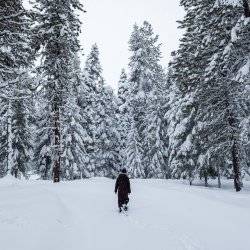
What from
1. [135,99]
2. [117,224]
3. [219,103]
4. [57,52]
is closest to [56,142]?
[57,52]

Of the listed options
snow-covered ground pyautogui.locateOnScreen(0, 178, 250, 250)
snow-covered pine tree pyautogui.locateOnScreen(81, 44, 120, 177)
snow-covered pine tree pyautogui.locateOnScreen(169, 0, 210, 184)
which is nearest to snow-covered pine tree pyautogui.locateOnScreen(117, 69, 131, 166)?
snow-covered pine tree pyautogui.locateOnScreen(81, 44, 120, 177)

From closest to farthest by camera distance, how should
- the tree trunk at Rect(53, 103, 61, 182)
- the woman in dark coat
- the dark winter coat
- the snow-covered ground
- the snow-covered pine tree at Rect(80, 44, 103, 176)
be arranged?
1. the snow-covered ground
2. the woman in dark coat
3. the dark winter coat
4. the tree trunk at Rect(53, 103, 61, 182)
5. the snow-covered pine tree at Rect(80, 44, 103, 176)

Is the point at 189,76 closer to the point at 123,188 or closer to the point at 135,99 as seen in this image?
the point at 123,188

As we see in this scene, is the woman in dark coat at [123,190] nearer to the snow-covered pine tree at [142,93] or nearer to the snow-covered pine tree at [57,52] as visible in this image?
the snow-covered pine tree at [57,52]

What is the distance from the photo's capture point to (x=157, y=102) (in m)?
47.4

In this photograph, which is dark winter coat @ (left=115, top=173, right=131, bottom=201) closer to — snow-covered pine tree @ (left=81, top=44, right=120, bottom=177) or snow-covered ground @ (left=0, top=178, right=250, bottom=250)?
snow-covered ground @ (left=0, top=178, right=250, bottom=250)

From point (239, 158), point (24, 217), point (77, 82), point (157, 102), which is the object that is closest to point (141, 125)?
point (157, 102)

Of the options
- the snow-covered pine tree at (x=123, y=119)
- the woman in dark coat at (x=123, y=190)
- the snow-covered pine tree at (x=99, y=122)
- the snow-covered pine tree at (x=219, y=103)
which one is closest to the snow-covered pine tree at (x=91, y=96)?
the snow-covered pine tree at (x=99, y=122)

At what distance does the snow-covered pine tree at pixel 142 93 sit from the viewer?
46.8 metres

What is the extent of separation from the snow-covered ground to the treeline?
4.22 meters

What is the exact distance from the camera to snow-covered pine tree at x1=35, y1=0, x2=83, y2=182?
87.5 ft

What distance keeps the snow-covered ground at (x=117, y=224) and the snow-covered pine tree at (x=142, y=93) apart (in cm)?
2835

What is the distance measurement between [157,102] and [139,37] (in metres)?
11.2

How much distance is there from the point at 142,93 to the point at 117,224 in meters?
38.4
